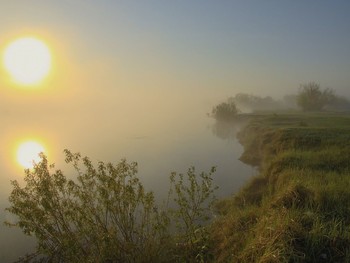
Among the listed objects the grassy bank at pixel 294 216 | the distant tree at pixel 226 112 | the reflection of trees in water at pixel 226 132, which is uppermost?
the distant tree at pixel 226 112

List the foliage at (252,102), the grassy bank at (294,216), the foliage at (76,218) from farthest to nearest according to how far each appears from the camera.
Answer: the foliage at (252,102), the foliage at (76,218), the grassy bank at (294,216)

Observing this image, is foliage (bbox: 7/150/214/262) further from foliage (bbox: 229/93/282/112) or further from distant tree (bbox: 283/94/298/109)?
distant tree (bbox: 283/94/298/109)

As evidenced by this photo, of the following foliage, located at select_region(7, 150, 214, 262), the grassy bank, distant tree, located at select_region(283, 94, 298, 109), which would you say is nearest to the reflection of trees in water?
the grassy bank

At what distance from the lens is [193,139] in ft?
160

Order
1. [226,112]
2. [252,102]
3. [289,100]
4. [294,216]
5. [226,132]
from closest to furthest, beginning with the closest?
[294,216], [226,132], [226,112], [252,102], [289,100]

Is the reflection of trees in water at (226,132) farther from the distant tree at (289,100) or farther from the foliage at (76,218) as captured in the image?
the distant tree at (289,100)

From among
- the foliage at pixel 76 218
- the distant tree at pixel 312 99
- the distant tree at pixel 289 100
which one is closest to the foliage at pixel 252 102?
the distant tree at pixel 289 100

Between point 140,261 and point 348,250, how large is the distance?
20.0ft

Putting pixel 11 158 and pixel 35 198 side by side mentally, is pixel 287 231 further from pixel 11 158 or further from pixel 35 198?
pixel 11 158

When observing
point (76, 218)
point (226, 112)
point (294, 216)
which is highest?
point (226, 112)

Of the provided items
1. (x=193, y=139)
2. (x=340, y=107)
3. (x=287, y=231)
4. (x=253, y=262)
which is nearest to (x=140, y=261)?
(x=253, y=262)

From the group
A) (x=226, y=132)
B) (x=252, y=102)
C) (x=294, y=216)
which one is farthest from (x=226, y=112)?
(x=252, y=102)

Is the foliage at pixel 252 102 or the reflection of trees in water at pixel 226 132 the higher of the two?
the foliage at pixel 252 102

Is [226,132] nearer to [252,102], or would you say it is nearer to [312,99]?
[312,99]
